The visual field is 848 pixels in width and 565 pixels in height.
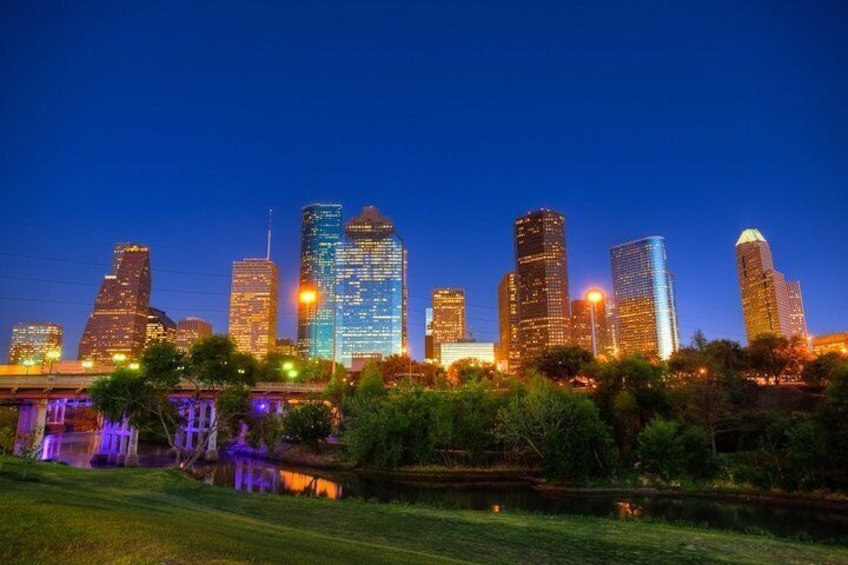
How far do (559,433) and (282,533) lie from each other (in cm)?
3347

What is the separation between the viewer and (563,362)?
318 feet

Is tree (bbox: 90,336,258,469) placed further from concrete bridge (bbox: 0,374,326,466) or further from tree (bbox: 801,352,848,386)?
tree (bbox: 801,352,848,386)

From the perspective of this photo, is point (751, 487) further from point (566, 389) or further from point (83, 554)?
point (83, 554)

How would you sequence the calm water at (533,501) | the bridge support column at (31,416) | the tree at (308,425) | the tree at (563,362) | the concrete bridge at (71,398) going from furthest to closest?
the tree at (563,362) < the bridge support column at (31,416) < the tree at (308,425) < the concrete bridge at (71,398) < the calm water at (533,501)

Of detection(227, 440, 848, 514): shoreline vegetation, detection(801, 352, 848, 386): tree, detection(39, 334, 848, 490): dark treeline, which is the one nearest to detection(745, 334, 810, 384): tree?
detection(801, 352, 848, 386): tree

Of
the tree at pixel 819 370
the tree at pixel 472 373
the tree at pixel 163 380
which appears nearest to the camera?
the tree at pixel 163 380

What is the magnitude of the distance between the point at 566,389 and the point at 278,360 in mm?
93002

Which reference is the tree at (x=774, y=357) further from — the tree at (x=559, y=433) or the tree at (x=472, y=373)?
the tree at (x=559, y=433)

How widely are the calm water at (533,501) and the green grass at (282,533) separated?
7.65 m

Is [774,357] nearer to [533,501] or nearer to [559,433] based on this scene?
[559,433]

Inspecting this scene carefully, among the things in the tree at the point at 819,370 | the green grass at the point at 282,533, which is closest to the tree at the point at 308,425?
the green grass at the point at 282,533

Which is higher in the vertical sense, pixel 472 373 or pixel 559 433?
pixel 472 373

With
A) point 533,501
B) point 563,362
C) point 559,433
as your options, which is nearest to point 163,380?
point 533,501

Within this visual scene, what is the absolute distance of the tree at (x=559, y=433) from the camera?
43.6m
